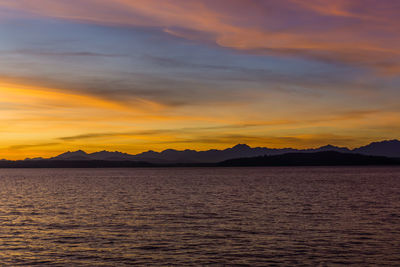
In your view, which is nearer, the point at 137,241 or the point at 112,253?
the point at 112,253

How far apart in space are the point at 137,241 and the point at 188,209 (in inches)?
1042

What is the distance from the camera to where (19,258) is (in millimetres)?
33562

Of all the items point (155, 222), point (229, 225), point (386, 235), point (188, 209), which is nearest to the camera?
point (386, 235)

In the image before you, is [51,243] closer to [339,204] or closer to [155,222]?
[155,222]

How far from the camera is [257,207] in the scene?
68.1 meters

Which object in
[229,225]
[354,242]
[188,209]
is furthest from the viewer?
[188,209]

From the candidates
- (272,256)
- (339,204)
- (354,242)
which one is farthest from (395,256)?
(339,204)

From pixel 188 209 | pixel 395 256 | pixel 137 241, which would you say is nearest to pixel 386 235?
pixel 395 256

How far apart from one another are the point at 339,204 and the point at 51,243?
49899 millimetres

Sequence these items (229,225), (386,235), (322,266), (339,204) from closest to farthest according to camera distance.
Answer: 1. (322,266)
2. (386,235)
3. (229,225)
4. (339,204)

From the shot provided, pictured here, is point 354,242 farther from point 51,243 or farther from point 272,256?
point 51,243

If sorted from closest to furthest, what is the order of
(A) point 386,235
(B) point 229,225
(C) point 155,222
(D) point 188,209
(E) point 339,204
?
(A) point 386,235, (B) point 229,225, (C) point 155,222, (D) point 188,209, (E) point 339,204

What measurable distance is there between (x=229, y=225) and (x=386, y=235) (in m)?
16.2

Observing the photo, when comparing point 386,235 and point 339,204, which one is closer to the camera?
point 386,235
